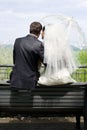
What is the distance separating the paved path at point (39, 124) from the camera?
848cm

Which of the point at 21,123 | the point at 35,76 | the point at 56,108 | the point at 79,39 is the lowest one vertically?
the point at 21,123

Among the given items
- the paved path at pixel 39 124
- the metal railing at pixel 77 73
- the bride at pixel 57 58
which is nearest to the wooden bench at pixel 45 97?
the bride at pixel 57 58

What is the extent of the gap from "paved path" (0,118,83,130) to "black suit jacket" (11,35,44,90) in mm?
1905

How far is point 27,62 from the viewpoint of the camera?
6.77 metres

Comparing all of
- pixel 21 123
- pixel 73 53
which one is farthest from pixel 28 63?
pixel 21 123

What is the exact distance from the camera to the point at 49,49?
675cm

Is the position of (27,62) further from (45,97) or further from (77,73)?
(77,73)

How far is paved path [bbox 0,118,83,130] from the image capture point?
8477 millimetres

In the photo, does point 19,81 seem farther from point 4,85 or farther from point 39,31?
point 39,31

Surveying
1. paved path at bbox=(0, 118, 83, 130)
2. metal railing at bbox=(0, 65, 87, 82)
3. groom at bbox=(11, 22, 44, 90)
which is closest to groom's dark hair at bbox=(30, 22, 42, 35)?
groom at bbox=(11, 22, 44, 90)

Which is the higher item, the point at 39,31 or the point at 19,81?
the point at 39,31

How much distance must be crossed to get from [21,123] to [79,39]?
8.41ft

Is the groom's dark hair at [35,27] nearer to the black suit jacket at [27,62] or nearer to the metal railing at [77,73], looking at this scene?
the black suit jacket at [27,62]

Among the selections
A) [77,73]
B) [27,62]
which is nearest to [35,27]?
[27,62]
